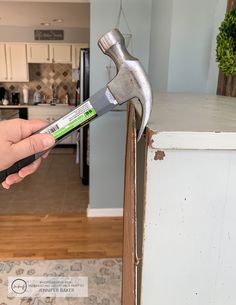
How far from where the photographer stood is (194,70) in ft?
5.44

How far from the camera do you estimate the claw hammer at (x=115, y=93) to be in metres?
0.53

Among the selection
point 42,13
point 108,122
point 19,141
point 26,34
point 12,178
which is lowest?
point 108,122

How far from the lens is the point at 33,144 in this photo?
0.57 metres

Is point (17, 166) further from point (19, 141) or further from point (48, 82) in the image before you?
point (48, 82)

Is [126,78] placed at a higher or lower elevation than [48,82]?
higher

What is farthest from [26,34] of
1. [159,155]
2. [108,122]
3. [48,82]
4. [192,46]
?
[159,155]

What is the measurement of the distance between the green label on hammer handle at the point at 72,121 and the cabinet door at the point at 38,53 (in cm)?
517

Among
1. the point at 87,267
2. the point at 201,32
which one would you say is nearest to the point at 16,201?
the point at 87,267

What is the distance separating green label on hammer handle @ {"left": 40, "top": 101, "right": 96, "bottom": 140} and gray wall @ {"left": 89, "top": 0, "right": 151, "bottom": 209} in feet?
6.85

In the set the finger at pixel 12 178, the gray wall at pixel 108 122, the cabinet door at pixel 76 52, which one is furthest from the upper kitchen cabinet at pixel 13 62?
the finger at pixel 12 178

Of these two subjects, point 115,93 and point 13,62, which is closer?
point 115,93

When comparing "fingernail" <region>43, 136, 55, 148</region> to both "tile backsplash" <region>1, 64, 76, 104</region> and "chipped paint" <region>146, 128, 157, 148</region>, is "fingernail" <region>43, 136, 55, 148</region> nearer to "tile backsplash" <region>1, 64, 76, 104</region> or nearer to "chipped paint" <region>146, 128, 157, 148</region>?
"chipped paint" <region>146, 128, 157, 148</region>

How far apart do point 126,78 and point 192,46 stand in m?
1.24

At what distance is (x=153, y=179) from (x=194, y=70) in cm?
131
